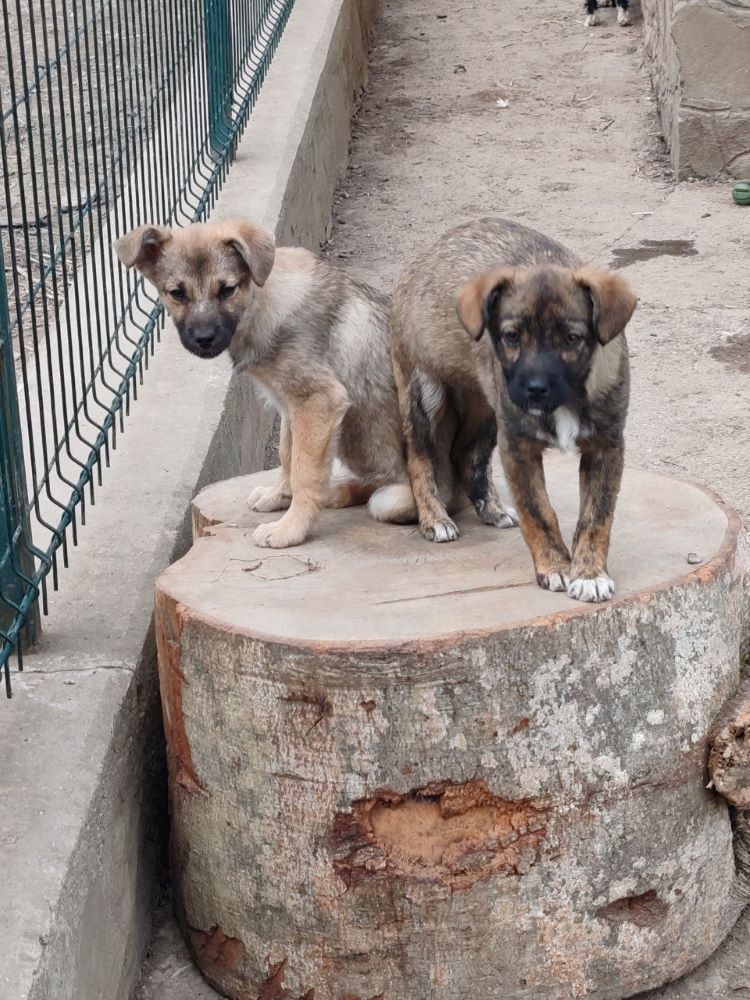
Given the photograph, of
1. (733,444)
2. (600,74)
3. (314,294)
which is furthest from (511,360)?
(600,74)

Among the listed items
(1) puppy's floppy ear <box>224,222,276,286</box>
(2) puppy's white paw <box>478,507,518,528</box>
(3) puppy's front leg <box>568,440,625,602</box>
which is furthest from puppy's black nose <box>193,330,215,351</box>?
(3) puppy's front leg <box>568,440,625,602</box>

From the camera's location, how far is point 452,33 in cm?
1309

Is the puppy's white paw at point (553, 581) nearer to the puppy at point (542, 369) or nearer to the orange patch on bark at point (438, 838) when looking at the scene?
the puppy at point (542, 369)

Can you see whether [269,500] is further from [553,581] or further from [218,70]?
[218,70]

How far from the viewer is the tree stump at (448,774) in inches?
132

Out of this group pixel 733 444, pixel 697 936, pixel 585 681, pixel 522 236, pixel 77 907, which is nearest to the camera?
pixel 77 907

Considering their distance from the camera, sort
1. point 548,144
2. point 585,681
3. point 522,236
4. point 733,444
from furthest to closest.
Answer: point 548,144, point 733,444, point 522,236, point 585,681

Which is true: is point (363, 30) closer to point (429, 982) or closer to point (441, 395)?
point (441, 395)

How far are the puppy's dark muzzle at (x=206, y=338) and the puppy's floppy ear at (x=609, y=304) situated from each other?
1109 mm

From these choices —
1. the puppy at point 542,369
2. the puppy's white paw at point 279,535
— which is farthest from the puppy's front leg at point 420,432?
the puppy's white paw at point 279,535

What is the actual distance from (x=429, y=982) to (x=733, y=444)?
11.4 ft

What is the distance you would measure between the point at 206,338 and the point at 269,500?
0.62 m

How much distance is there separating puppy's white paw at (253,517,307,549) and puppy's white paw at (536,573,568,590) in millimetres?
803

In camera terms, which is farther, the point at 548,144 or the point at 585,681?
the point at 548,144
